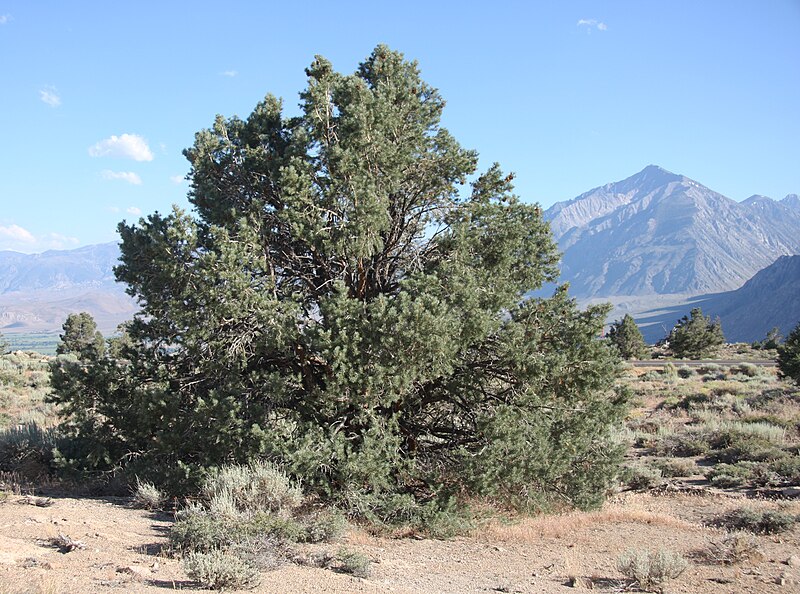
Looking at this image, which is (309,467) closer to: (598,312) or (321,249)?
(321,249)

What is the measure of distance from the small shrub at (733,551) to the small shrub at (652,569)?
1177 millimetres

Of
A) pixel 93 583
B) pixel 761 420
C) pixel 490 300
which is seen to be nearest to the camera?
pixel 93 583

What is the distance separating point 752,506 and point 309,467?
29.1ft

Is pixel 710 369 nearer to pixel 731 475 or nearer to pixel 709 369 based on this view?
pixel 709 369

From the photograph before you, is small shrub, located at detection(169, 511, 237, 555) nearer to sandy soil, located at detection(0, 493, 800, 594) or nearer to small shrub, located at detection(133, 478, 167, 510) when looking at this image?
sandy soil, located at detection(0, 493, 800, 594)

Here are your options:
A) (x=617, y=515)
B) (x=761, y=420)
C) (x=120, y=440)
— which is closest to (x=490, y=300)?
(x=617, y=515)

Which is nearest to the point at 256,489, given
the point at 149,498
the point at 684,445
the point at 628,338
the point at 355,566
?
the point at 355,566

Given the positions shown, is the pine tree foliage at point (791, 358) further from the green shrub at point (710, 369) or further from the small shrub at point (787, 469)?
the small shrub at point (787, 469)

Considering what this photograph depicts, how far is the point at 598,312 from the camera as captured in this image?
11164 mm

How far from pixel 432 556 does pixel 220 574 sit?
3.90 metres

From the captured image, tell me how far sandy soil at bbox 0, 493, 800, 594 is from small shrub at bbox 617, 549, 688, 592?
0.14m

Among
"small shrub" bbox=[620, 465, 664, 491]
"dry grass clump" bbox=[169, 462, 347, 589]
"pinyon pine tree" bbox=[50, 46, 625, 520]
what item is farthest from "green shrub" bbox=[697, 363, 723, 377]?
"dry grass clump" bbox=[169, 462, 347, 589]

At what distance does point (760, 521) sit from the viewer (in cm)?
1065

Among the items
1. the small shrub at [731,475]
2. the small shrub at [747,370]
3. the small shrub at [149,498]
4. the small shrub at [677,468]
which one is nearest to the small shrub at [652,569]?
the small shrub at [149,498]
